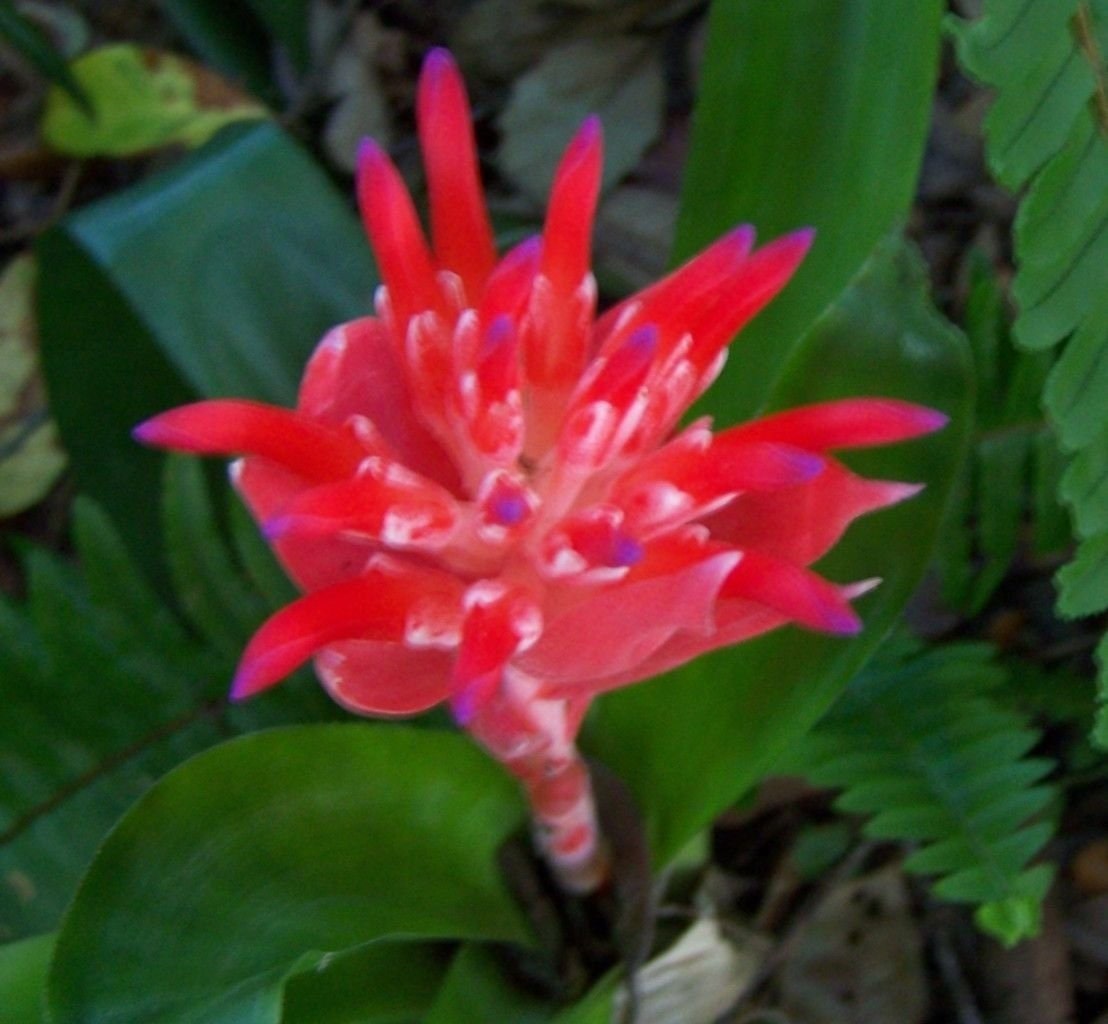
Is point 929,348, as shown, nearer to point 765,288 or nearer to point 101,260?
point 765,288

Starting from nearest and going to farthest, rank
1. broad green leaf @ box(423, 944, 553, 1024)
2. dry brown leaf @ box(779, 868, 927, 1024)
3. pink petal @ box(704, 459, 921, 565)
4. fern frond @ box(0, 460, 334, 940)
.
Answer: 1. pink petal @ box(704, 459, 921, 565)
2. broad green leaf @ box(423, 944, 553, 1024)
3. fern frond @ box(0, 460, 334, 940)
4. dry brown leaf @ box(779, 868, 927, 1024)

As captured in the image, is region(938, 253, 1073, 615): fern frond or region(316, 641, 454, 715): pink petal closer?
region(316, 641, 454, 715): pink petal

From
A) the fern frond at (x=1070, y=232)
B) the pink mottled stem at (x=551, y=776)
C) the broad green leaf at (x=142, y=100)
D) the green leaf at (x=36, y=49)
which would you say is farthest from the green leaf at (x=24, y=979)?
the broad green leaf at (x=142, y=100)

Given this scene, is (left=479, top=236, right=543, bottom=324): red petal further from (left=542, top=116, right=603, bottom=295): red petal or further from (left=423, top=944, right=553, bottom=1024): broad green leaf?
(left=423, top=944, right=553, bottom=1024): broad green leaf

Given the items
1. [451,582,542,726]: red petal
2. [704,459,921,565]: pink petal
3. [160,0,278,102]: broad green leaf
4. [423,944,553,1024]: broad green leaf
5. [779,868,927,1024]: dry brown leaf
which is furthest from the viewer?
[160,0,278,102]: broad green leaf

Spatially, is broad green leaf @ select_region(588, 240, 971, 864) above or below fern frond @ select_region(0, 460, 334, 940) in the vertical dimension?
above

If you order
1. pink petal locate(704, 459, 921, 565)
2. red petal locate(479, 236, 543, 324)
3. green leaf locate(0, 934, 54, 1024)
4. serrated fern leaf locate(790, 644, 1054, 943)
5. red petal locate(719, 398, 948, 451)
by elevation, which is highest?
red petal locate(479, 236, 543, 324)

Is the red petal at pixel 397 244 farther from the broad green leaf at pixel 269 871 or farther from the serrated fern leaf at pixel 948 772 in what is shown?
the serrated fern leaf at pixel 948 772

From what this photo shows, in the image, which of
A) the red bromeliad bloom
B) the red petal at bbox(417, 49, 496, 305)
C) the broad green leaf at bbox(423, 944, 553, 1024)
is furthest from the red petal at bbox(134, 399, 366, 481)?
the broad green leaf at bbox(423, 944, 553, 1024)
